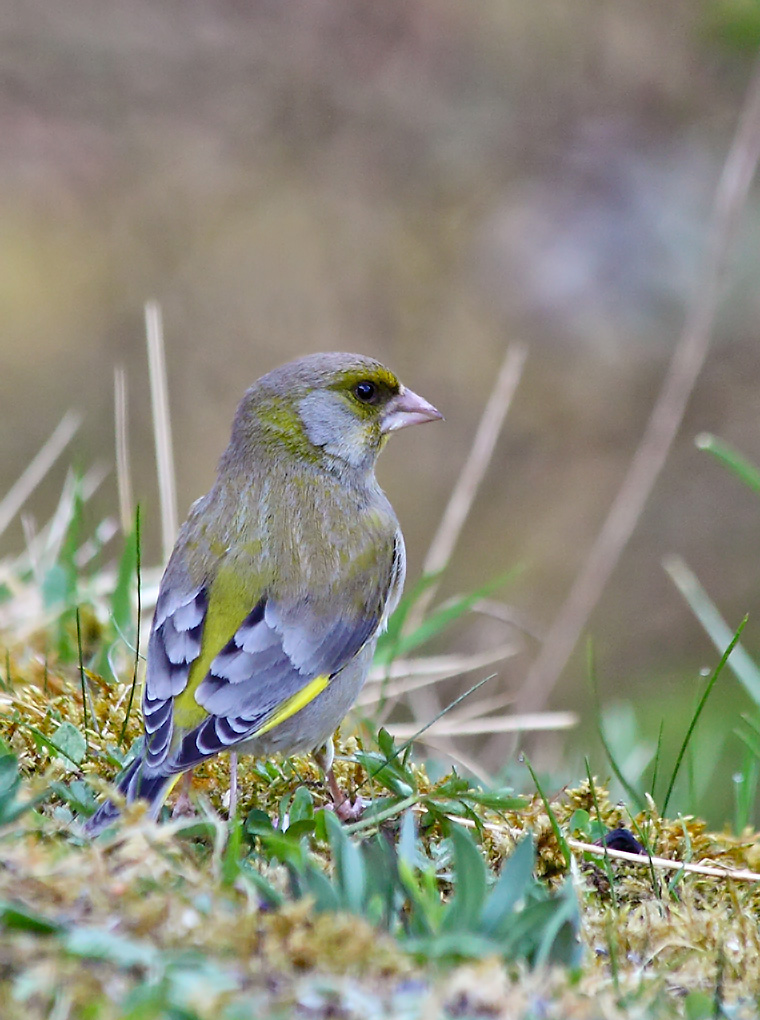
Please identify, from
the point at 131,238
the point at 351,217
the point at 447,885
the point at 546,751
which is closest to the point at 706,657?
the point at 546,751

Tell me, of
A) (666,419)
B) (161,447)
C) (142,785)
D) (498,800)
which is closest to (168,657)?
(142,785)

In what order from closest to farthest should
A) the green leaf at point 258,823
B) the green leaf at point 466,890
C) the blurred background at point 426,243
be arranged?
the green leaf at point 466,890 < the green leaf at point 258,823 < the blurred background at point 426,243

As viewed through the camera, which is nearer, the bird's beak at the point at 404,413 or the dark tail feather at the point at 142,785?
the dark tail feather at the point at 142,785

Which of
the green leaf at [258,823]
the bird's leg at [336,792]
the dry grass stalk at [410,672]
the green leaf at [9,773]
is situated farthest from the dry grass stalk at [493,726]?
the green leaf at [9,773]

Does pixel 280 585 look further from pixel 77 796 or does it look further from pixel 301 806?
pixel 77 796

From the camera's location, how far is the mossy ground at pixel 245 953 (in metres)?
1.75

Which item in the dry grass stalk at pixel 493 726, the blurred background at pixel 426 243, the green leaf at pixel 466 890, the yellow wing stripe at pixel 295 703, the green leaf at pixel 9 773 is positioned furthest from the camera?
the blurred background at pixel 426 243

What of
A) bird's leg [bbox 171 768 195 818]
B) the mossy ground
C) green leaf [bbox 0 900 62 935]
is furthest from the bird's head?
green leaf [bbox 0 900 62 935]

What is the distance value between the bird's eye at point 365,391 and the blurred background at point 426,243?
14.5 feet

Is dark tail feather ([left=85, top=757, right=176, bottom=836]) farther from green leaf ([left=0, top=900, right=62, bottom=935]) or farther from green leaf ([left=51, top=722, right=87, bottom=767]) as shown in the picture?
green leaf ([left=0, top=900, right=62, bottom=935])

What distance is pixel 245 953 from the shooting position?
1.87 meters

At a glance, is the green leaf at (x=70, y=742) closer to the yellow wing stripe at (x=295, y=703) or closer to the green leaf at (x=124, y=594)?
the yellow wing stripe at (x=295, y=703)

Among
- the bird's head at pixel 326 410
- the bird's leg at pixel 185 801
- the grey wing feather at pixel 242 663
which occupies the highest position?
the bird's head at pixel 326 410

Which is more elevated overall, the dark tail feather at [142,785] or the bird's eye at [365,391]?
the bird's eye at [365,391]
